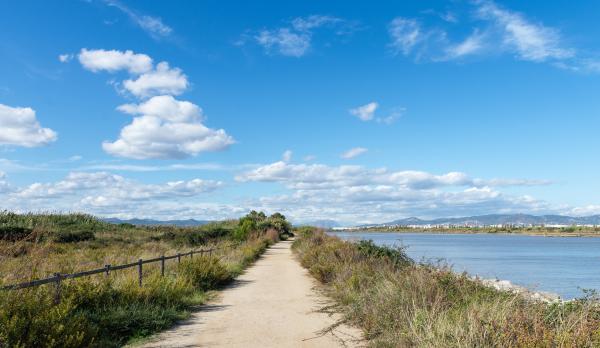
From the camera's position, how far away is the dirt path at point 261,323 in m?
9.23

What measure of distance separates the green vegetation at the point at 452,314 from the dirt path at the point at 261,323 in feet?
2.29

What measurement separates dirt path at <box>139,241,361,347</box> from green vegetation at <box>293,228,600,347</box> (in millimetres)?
697

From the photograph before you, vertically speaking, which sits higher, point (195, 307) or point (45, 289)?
point (45, 289)

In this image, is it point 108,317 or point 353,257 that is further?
point 353,257

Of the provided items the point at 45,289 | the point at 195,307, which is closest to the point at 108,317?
the point at 45,289

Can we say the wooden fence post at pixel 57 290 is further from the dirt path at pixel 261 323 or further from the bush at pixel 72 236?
the bush at pixel 72 236

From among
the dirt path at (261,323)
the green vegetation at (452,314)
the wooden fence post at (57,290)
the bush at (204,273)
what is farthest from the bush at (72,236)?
the wooden fence post at (57,290)

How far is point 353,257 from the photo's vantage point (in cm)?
1912

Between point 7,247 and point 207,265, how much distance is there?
10.6 m

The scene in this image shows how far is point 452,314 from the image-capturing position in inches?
308

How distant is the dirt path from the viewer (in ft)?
30.3

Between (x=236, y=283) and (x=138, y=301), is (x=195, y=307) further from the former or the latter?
(x=236, y=283)

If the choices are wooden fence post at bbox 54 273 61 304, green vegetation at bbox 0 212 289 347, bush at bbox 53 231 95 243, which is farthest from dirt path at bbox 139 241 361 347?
bush at bbox 53 231 95 243

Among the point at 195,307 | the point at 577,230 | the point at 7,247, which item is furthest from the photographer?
the point at 577,230
